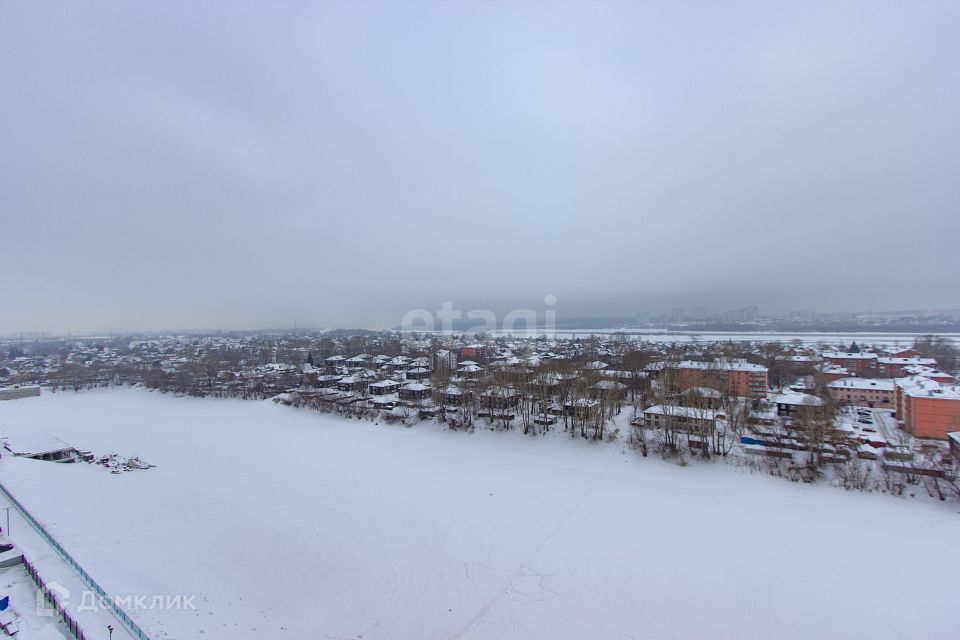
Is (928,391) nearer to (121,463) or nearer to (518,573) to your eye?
(518,573)

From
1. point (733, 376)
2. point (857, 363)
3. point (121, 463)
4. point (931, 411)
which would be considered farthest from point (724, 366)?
point (121, 463)

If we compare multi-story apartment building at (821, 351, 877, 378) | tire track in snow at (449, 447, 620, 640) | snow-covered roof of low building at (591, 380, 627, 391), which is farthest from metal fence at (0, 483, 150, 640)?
multi-story apartment building at (821, 351, 877, 378)

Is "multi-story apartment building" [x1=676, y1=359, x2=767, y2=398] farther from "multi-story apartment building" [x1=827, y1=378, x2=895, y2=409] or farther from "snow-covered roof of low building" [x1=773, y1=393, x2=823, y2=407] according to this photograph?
"multi-story apartment building" [x1=827, y1=378, x2=895, y2=409]

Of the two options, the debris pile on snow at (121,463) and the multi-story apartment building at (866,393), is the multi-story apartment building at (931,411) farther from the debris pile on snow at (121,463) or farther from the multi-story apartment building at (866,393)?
the debris pile on snow at (121,463)

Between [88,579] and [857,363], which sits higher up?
[88,579]

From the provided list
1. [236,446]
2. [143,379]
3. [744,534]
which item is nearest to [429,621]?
[744,534]

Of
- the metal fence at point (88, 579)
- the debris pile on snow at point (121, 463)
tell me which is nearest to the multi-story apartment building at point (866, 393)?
the metal fence at point (88, 579)
